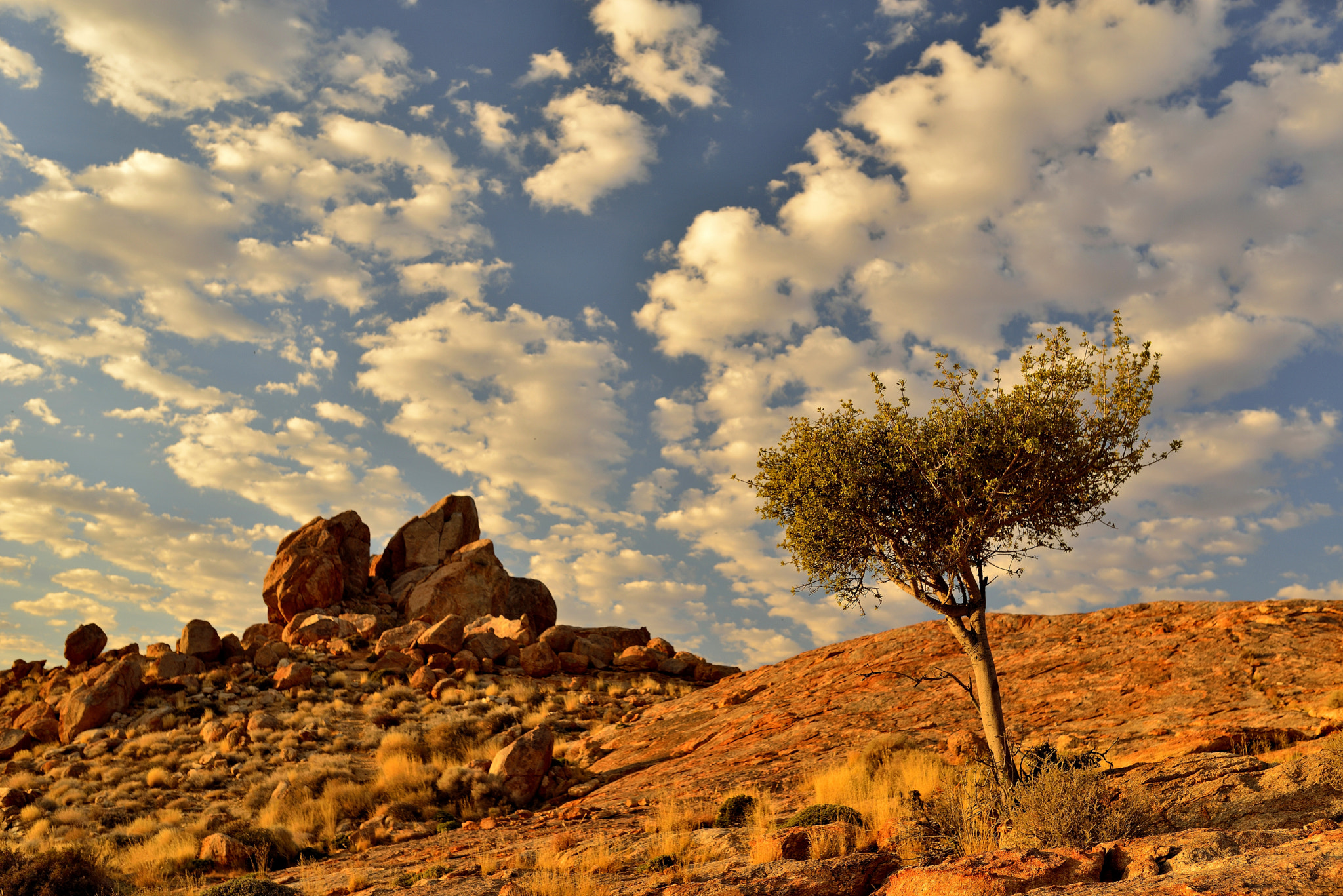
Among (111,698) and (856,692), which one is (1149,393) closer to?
(856,692)

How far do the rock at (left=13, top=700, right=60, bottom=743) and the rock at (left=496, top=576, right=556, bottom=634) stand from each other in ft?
93.6

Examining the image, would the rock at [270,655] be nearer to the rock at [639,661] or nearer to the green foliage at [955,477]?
the rock at [639,661]

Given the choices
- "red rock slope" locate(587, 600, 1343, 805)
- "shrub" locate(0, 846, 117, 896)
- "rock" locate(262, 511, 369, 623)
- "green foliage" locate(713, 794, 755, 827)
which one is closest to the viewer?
"shrub" locate(0, 846, 117, 896)

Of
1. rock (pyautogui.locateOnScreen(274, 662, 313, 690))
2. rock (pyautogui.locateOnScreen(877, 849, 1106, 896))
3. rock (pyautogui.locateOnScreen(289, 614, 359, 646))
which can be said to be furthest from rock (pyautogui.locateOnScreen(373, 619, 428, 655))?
rock (pyautogui.locateOnScreen(877, 849, 1106, 896))

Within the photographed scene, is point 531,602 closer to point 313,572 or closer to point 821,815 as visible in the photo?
point 313,572

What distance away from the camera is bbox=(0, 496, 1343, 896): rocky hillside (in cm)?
1151

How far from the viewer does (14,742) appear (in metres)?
36.7

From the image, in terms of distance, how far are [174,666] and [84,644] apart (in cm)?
1128

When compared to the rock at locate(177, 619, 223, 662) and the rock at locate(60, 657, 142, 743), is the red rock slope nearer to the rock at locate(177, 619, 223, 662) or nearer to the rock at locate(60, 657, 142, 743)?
the rock at locate(60, 657, 142, 743)

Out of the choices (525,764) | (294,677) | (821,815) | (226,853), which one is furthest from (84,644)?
(821,815)

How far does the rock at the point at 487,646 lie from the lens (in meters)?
45.6

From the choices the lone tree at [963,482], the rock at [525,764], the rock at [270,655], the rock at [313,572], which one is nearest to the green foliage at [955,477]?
the lone tree at [963,482]

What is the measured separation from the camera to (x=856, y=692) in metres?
26.8

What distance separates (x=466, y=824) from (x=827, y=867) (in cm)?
1447
